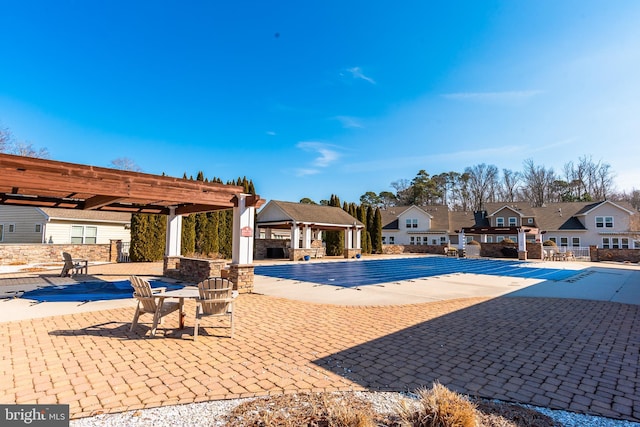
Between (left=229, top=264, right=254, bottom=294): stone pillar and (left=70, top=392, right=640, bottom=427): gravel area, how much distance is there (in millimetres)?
6607

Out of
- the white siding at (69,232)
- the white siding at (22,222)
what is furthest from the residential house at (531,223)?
the white siding at (22,222)

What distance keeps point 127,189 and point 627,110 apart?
56.4 ft

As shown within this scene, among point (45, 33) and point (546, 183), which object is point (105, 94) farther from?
point (546, 183)

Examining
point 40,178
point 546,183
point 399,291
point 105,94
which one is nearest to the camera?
point 40,178

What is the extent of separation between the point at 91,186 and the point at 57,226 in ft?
64.2

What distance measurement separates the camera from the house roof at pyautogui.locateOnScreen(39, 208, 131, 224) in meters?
21.9

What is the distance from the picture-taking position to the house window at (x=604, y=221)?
35.0 m

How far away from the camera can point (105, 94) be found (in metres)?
18.1

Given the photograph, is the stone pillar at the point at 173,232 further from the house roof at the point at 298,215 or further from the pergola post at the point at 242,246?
the house roof at the point at 298,215

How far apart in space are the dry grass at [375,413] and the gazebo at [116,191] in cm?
655

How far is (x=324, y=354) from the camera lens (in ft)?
15.7

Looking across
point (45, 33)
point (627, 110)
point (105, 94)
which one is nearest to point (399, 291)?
point (627, 110)

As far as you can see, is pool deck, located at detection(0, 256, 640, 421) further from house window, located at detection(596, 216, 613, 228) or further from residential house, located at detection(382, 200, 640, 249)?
house window, located at detection(596, 216, 613, 228)

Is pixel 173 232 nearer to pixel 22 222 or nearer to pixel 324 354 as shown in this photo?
pixel 324 354
